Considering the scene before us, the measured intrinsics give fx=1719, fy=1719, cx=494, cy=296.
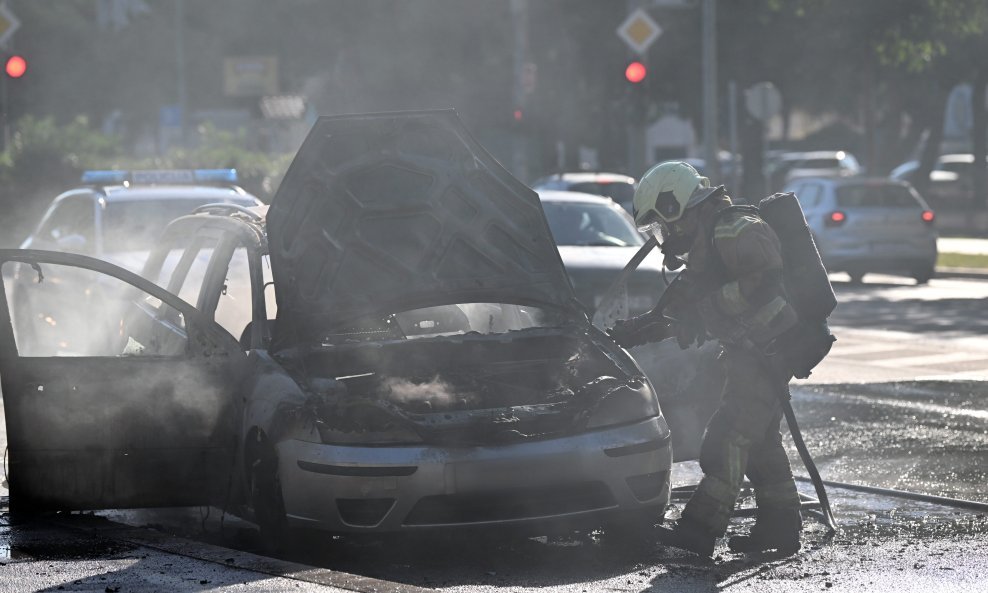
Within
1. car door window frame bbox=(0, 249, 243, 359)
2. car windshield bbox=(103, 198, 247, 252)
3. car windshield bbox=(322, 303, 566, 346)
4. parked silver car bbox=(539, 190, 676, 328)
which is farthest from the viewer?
parked silver car bbox=(539, 190, 676, 328)

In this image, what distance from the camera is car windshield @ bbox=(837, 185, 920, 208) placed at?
77.9 ft

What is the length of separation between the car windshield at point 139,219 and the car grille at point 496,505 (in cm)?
735

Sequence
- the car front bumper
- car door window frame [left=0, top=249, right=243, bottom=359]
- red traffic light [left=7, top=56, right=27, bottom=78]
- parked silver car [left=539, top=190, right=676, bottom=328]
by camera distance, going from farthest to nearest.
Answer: red traffic light [left=7, top=56, right=27, bottom=78], parked silver car [left=539, top=190, right=676, bottom=328], car door window frame [left=0, top=249, right=243, bottom=359], the car front bumper

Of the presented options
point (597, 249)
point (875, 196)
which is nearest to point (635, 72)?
point (875, 196)

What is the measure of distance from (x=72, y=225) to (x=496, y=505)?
329 inches

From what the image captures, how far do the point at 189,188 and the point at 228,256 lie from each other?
6.47 metres

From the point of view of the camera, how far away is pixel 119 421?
7008 millimetres

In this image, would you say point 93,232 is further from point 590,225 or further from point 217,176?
point 590,225

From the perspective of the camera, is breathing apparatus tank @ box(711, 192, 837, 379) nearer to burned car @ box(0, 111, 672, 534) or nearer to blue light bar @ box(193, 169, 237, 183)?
burned car @ box(0, 111, 672, 534)

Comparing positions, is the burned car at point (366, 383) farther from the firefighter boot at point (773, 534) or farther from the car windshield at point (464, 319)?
the firefighter boot at point (773, 534)

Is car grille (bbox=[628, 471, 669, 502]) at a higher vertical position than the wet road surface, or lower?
higher

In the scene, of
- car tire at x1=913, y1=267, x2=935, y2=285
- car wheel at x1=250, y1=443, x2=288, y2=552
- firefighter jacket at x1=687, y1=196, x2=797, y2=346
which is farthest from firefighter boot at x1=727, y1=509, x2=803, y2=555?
car tire at x1=913, y1=267, x2=935, y2=285

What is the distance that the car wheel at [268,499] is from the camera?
657 cm

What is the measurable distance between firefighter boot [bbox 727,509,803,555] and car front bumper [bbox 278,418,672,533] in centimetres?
61
